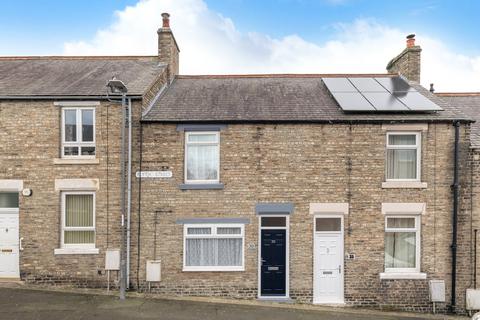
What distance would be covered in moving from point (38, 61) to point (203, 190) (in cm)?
955

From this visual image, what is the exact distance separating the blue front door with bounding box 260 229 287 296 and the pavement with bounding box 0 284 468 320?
0.48 meters

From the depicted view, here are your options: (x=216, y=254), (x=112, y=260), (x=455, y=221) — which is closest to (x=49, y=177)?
(x=112, y=260)

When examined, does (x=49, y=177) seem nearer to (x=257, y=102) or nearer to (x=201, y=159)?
(x=201, y=159)

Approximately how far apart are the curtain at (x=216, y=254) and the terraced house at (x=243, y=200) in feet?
0.14

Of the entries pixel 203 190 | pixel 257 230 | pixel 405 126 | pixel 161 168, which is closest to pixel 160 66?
pixel 161 168

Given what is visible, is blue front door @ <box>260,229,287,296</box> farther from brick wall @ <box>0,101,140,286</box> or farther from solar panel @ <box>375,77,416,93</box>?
solar panel @ <box>375,77,416,93</box>

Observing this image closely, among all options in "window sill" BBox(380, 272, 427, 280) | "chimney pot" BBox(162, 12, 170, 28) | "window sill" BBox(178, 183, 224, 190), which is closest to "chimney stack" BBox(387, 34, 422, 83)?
"window sill" BBox(380, 272, 427, 280)

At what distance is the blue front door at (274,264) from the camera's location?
1016 centimetres

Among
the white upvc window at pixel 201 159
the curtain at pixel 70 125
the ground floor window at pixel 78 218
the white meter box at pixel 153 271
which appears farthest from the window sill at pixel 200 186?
the curtain at pixel 70 125

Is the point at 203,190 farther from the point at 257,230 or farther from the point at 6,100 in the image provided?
the point at 6,100

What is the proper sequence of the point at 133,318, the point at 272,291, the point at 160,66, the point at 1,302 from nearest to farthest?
the point at 133,318
the point at 1,302
the point at 272,291
the point at 160,66

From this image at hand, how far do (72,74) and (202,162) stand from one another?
6243 mm

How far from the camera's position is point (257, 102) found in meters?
11.5

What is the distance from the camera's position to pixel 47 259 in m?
10.2
